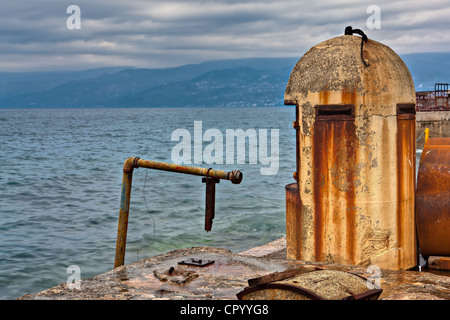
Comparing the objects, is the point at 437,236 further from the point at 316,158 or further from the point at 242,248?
the point at 242,248

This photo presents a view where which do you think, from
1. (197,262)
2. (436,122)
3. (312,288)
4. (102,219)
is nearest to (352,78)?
(197,262)

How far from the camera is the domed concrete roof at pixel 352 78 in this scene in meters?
5.67

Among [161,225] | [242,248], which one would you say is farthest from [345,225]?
[161,225]

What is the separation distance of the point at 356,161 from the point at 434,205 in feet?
3.33

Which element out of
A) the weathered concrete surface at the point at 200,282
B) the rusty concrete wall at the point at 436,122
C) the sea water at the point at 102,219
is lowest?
the sea water at the point at 102,219

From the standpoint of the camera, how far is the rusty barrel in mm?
5746

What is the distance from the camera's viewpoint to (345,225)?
5.72m

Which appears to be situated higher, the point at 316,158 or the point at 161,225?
the point at 316,158

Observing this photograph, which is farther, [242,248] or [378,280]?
[242,248]

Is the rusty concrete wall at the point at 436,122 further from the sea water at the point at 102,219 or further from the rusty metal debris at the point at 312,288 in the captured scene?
the rusty metal debris at the point at 312,288

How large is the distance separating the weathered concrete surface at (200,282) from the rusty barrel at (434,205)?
0.56 m

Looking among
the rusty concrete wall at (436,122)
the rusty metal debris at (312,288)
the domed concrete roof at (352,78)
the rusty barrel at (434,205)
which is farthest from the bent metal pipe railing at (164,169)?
the rusty concrete wall at (436,122)

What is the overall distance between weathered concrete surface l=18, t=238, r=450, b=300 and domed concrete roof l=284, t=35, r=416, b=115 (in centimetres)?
175
